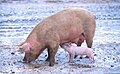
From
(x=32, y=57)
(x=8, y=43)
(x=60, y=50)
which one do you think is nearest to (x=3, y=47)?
(x=8, y=43)

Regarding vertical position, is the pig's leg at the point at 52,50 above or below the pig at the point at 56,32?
below

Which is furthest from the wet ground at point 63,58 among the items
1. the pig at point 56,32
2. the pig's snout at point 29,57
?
the pig at point 56,32

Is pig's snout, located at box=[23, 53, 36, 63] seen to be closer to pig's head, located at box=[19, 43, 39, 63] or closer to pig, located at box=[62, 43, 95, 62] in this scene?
pig's head, located at box=[19, 43, 39, 63]

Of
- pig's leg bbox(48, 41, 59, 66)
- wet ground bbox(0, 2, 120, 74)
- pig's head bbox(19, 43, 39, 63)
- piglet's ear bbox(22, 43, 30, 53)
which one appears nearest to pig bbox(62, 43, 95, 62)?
wet ground bbox(0, 2, 120, 74)

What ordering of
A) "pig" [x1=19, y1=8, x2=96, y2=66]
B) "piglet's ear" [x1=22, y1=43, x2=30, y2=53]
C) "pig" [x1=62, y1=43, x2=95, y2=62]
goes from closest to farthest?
"piglet's ear" [x1=22, y1=43, x2=30, y2=53]
"pig" [x1=19, y1=8, x2=96, y2=66]
"pig" [x1=62, y1=43, x2=95, y2=62]

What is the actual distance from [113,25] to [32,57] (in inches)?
309

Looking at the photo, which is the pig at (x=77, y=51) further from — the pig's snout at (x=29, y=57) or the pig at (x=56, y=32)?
the pig's snout at (x=29, y=57)

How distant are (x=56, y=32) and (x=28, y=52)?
0.76m

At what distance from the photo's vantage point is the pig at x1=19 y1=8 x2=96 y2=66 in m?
9.86

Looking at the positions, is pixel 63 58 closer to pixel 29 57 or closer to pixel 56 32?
pixel 56 32

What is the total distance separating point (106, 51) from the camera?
1154cm

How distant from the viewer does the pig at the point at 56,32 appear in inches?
388

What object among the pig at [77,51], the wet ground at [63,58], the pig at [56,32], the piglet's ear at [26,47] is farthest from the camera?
the pig at [77,51]

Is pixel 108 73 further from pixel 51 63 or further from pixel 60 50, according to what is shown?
pixel 60 50
